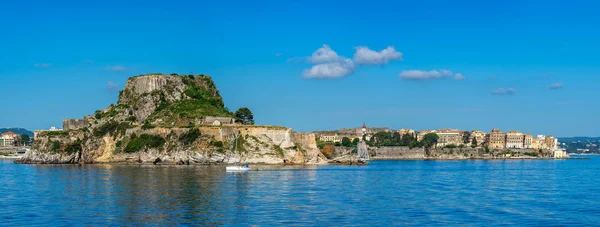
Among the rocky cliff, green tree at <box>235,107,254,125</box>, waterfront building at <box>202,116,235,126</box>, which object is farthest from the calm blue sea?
green tree at <box>235,107,254,125</box>

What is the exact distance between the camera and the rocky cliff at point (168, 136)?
93.2 metres

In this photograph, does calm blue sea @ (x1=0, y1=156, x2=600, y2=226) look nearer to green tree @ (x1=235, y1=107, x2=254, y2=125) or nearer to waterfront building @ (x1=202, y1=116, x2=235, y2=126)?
waterfront building @ (x1=202, y1=116, x2=235, y2=126)

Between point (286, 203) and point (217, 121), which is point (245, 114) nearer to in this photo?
point (217, 121)

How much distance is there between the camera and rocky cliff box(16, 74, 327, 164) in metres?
93.2

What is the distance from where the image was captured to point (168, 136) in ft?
318

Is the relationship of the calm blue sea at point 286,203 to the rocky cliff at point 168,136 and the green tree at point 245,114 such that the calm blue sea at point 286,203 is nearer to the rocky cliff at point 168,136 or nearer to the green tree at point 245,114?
the rocky cliff at point 168,136

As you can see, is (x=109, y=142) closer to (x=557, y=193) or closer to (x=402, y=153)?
(x=557, y=193)

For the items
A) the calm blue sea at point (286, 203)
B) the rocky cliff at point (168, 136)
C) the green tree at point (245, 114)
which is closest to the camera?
the calm blue sea at point (286, 203)

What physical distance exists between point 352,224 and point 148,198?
1523cm

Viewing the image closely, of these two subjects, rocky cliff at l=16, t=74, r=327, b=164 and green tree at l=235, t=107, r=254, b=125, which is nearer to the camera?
rocky cliff at l=16, t=74, r=327, b=164

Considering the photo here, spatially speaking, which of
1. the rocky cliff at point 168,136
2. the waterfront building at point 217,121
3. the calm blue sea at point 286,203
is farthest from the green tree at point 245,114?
the calm blue sea at point 286,203

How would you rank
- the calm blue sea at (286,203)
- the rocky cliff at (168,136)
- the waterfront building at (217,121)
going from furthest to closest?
the waterfront building at (217,121) → the rocky cliff at (168,136) → the calm blue sea at (286,203)

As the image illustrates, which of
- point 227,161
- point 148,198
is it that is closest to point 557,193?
point 148,198

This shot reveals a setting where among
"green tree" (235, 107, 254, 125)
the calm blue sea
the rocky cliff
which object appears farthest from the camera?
"green tree" (235, 107, 254, 125)
